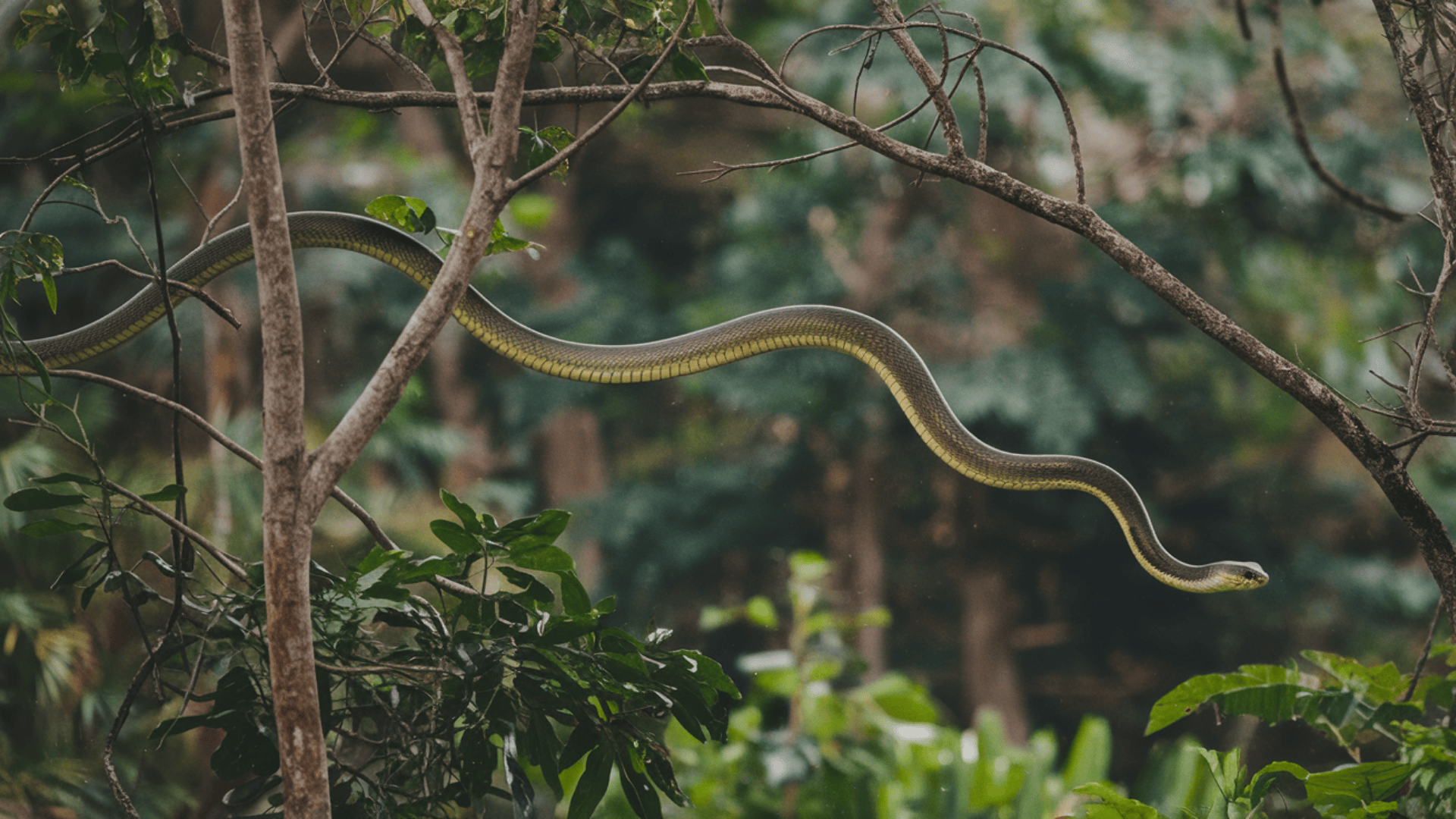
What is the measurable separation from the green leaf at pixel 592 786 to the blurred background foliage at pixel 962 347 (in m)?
2.54

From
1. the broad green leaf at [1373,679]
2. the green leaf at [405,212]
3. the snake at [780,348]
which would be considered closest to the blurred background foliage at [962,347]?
the snake at [780,348]

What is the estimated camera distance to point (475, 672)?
2.77 feet

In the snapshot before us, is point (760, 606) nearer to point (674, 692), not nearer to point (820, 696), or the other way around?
point (820, 696)

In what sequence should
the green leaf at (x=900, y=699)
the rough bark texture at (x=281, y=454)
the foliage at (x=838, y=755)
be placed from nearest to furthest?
the rough bark texture at (x=281, y=454), the foliage at (x=838, y=755), the green leaf at (x=900, y=699)

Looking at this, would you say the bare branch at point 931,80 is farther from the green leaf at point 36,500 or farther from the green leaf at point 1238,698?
the green leaf at point 36,500

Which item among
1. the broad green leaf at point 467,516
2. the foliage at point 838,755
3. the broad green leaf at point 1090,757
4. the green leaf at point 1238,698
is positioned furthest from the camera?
the broad green leaf at point 1090,757

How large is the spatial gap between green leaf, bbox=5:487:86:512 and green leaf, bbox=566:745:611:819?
1.69ft

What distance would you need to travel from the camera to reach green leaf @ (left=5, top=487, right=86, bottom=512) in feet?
2.60

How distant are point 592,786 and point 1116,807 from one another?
0.53m

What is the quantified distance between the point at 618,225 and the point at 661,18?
404 cm

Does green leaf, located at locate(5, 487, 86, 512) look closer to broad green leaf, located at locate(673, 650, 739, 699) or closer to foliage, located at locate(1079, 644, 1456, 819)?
broad green leaf, located at locate(673, 650, 739, 699)

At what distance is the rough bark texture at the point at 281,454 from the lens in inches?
28.2

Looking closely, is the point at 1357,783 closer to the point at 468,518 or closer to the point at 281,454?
the point at 468,518

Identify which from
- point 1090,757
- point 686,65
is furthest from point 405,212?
point 1090,757
